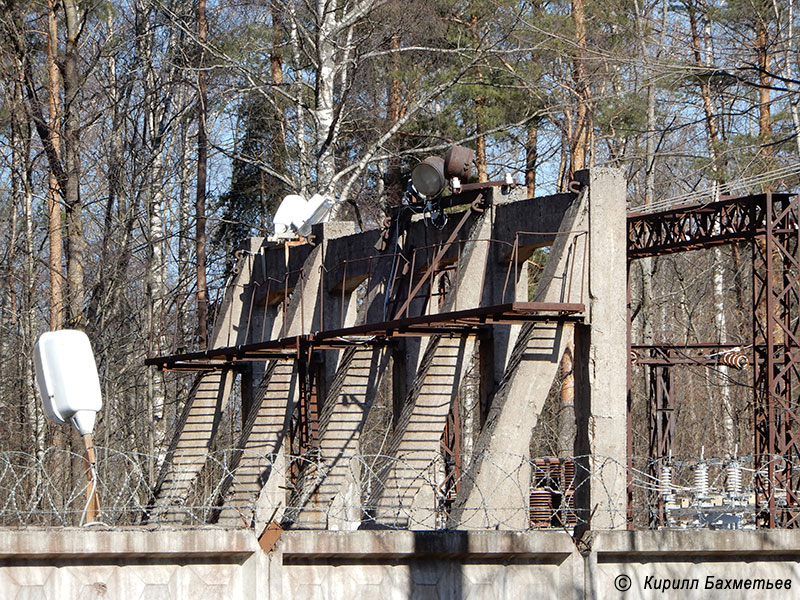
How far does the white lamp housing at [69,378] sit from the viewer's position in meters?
10.8

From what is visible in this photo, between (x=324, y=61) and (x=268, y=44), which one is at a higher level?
(x=268, y=44)

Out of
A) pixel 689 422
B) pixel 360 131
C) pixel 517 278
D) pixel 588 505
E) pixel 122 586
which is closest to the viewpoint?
pixel 122 586

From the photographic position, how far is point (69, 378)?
10.8 m

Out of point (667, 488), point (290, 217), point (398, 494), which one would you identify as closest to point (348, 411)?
point (290, 217)

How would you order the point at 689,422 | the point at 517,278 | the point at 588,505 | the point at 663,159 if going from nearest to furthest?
the point at 588,505, the point at 517,278, the point at 663,159, the point at 689,422

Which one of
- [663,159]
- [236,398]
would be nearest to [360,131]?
[236,398]

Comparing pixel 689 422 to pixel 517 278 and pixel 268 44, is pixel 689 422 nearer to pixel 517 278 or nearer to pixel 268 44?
pixel 268 44

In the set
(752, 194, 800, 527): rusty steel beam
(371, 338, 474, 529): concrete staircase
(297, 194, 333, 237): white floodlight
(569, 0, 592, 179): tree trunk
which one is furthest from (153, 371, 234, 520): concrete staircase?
A: (569, 0, 592, 179): tree trunk

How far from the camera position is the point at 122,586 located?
340 inches

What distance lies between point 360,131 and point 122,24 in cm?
657

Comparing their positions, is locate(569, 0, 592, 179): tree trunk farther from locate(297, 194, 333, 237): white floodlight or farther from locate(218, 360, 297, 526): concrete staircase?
locate(218, 360, 297, 526): concrete staircase

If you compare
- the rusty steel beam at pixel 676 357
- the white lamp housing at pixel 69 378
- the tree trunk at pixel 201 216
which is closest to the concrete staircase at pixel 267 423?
the rusty steel beam at pixel 676 357

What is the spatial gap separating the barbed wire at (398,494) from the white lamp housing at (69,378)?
0.45 meters

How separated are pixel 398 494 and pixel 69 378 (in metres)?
2.79
